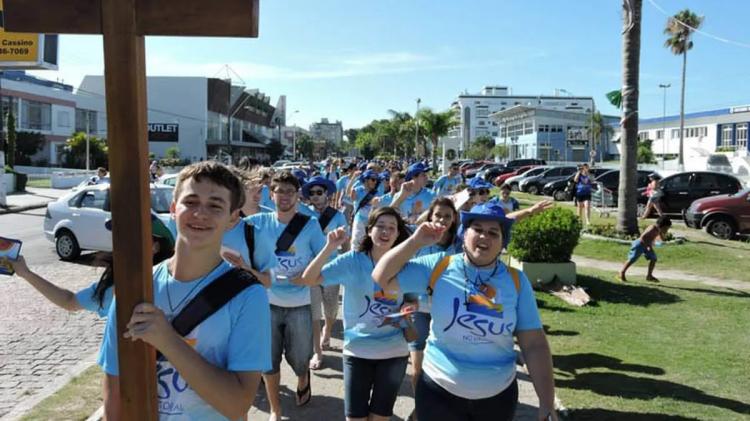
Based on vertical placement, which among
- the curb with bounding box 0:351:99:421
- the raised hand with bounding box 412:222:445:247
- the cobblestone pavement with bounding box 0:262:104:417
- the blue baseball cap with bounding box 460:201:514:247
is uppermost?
the blue baseball cap with bounding box 460:201:514:247

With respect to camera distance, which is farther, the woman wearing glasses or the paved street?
the paved street

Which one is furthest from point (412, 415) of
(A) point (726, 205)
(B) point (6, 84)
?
(B) point (6, 84)

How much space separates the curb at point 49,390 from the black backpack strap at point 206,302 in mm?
3533

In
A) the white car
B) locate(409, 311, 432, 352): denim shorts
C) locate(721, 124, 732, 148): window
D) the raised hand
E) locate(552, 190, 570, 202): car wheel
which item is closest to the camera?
the raised hand

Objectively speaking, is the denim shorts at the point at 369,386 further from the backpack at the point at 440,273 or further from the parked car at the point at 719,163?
the parked car at the point at 719,163

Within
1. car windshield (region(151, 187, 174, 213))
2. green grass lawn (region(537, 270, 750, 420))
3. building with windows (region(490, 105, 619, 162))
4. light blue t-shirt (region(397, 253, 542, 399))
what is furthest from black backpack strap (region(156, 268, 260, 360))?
building with windows (region(490, 105, 619, 162))

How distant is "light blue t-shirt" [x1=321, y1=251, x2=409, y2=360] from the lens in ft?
12.7

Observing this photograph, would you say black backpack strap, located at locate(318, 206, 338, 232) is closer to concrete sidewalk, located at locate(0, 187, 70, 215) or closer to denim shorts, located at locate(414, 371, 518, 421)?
denim shorts, located at locate(414, 371, 518, 421)

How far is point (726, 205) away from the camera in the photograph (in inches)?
622

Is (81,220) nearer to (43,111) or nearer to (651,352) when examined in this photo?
(651,352)

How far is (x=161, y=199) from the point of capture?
1213cm

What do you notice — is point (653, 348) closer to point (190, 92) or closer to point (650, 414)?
point (650, 414)

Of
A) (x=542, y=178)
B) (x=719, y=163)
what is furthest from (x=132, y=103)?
(x=719, y=163)

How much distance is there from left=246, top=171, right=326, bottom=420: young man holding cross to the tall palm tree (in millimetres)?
10912
